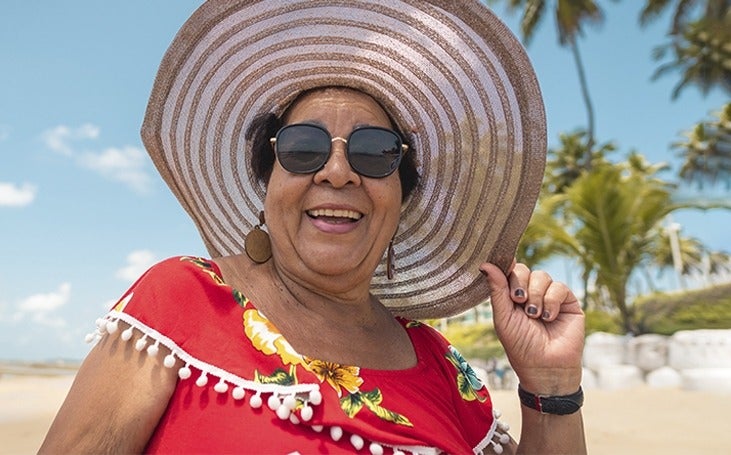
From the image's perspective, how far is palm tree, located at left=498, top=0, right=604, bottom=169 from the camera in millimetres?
26281

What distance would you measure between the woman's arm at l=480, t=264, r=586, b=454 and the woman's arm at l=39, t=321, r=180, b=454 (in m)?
1.10

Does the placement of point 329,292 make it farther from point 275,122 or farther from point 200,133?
point 200,133

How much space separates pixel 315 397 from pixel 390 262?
0.93 metres

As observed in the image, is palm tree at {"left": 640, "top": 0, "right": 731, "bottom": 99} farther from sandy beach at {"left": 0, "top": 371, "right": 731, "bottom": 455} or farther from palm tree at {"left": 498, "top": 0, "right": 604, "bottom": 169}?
sandy beach at {"left": 0, "top": 371, "right": 731, "bottom": 455}

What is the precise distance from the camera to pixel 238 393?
1.48 meters

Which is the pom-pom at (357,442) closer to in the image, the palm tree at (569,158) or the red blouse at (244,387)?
the red blouse at (244,387)

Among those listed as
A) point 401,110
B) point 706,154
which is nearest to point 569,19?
point 706,154

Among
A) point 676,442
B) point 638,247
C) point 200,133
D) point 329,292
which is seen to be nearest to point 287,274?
point 329,292

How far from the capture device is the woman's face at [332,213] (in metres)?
1.82

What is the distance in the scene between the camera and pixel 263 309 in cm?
175

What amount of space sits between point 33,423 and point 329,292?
30.4 ft

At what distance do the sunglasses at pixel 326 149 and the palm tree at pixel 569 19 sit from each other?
997 inches

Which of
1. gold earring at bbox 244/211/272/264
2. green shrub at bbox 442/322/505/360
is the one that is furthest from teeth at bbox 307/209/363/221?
green shrub at bbox 442/322/505/360

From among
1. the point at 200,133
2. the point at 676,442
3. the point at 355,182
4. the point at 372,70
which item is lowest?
the point at 676,442
